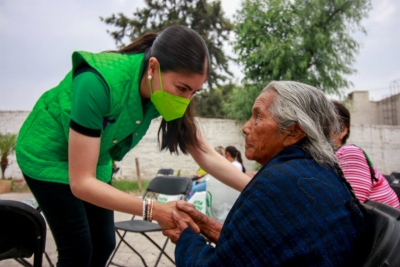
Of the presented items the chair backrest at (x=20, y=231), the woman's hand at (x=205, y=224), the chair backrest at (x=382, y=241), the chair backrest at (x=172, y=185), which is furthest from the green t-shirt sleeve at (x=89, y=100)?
the chair backrest at (x=172, y=185)

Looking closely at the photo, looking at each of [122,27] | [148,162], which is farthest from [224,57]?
[148,162]

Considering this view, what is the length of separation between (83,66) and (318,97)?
0.98 meters

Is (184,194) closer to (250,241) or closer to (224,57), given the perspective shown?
(250,241)

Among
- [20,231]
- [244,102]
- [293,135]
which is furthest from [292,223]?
[244,102]

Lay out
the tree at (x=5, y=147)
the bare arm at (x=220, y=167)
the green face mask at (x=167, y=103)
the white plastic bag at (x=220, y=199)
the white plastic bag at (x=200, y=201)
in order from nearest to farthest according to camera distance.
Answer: the green face mask at (x=167, y=103)
the bare arm at (x=220, y=167)
the white plastic bag at (x=220, y=199)
the white plastic bag at (x=200, y=201)
the tree at (x=5, y=147)

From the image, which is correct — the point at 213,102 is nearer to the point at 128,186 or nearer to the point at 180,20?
the point at 180,20

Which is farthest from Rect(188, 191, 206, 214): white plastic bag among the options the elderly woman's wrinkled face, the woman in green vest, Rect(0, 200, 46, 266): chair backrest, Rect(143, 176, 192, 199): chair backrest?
the elderly woman's wrinkled face

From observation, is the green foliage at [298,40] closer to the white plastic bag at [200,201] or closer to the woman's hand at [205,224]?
the white plastic bag at [200,201]

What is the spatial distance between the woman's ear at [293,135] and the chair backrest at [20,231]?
95 centimetres

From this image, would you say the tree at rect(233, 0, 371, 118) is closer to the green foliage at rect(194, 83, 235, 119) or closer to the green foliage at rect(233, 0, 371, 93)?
the green foliage at rect(233, 0, 371, 93)

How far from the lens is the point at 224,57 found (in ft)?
63.9

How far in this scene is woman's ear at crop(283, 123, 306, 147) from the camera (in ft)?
4.02

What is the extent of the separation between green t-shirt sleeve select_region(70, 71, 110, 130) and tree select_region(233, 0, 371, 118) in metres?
9.83

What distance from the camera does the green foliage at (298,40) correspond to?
1107 cm
